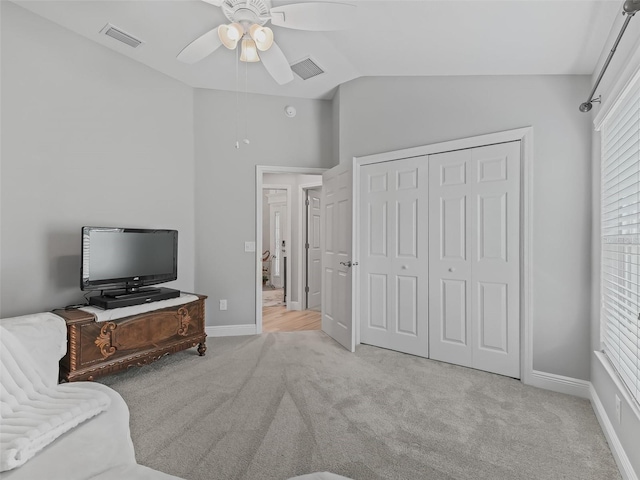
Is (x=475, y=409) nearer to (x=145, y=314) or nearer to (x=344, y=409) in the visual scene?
(x=344, y=409)

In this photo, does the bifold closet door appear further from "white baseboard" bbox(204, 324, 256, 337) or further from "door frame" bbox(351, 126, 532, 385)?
"white baseboard" bbox(204, 324, 256, 337)

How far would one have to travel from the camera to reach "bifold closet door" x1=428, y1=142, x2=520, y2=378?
2787 millimetres

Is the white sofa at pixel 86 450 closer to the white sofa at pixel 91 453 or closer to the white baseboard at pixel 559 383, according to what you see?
the white sofa at pixel 91 453

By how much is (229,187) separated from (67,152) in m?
1.58

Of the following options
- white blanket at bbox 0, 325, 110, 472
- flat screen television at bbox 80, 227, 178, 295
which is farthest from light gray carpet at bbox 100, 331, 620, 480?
flat screen television at bbox 80, 227, 178, 295

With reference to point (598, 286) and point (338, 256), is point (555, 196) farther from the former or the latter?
point (338, 256)

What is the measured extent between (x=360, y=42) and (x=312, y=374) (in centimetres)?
283

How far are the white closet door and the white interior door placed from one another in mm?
1872

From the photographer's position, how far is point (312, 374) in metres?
2.85

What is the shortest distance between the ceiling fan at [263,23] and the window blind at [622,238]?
1543mm

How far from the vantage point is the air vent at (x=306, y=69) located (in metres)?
3.29

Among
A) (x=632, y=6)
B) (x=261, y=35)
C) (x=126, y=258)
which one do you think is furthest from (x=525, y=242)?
(x=126, y=258)

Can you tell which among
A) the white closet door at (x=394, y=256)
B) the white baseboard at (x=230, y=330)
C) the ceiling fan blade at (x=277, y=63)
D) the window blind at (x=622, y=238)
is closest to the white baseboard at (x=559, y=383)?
the window blind at (x=622, y=238)

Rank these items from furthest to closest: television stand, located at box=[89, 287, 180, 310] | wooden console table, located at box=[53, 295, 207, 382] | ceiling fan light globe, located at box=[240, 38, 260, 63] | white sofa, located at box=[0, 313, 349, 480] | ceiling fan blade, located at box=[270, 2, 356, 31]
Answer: television stand, located at box=[89, 287, 180, 310], wooden console table, located at box=[53, 295, 207, 382], ceiling fan light globe, located at box=[240, 38, 260, 63], ceiling fan blade, located at box=[270, 2, 356, 31], white sofa, located at box=[0, 313, 349, 480]
